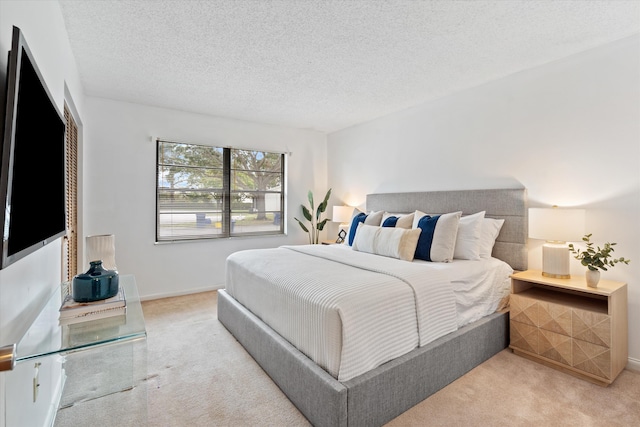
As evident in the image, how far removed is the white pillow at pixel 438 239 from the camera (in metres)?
2.77

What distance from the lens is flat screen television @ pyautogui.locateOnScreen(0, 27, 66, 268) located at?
871 mm

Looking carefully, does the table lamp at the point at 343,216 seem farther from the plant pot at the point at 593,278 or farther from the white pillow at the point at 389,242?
the plant pot at the point at 593,278

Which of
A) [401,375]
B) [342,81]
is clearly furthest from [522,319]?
[342,81]

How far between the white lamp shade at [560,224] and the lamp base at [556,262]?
0.40 feet

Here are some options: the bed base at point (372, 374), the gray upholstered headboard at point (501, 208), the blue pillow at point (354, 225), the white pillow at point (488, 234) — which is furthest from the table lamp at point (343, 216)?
the bed base at point (372, 374)

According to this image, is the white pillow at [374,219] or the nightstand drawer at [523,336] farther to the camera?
the white pillow at [374,219]

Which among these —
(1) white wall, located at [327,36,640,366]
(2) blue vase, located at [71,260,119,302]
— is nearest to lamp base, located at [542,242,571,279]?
(1) white wall, located at [327,36,640,366]

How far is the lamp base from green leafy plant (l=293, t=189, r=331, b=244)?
10.6 ft

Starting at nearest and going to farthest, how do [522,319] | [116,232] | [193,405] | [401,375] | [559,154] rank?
1. [401,375]
2. [193,405]
3. [522,319]
4. [559,154]
5. [116,232]

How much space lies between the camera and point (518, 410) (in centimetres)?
185

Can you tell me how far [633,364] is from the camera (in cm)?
231

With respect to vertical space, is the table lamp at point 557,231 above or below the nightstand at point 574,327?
above

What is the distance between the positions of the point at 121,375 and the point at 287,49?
9.22 feet

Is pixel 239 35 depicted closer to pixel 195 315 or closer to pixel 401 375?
pixel 401 375
